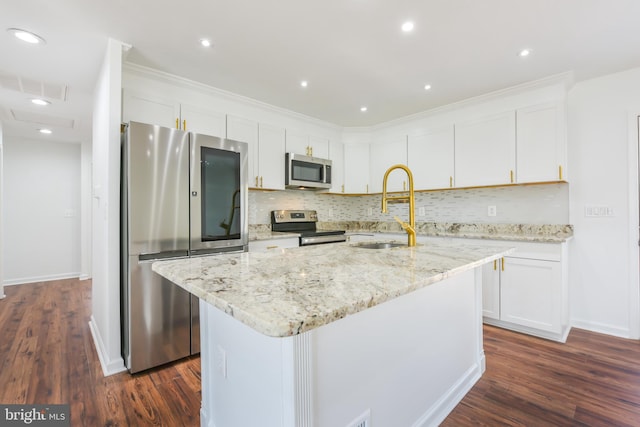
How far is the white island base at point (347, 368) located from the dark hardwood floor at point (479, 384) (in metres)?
0.33

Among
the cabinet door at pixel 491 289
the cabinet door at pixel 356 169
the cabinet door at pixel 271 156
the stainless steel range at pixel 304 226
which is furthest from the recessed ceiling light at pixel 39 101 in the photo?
the cabinet door at pixel 491 289

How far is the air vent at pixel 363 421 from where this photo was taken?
105cm

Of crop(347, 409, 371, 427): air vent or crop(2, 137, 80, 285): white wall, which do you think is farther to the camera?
crop(2, 137, 80, 285): white wall

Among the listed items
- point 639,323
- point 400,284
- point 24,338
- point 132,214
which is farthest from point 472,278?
point 24,338

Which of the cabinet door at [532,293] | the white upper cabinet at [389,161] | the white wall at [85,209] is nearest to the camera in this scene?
the cabinet door at [532,293]

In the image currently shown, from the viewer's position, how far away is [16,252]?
15.2 ft

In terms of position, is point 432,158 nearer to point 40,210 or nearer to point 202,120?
point 202,120

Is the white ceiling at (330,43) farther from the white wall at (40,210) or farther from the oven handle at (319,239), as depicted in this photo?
the white wall at (40,210)

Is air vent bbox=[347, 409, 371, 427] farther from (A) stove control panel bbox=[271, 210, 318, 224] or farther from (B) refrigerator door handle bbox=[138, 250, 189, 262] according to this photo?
(A) stove control panel bbox=[271, 210, 318, 224]

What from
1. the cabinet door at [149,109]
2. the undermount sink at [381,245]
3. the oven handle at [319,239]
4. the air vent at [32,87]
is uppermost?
the air vent at [32,87]

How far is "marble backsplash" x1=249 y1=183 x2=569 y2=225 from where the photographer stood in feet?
9.93

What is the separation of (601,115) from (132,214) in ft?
13.5

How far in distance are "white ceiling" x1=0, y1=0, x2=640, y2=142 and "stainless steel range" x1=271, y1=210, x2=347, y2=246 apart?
1.50 m

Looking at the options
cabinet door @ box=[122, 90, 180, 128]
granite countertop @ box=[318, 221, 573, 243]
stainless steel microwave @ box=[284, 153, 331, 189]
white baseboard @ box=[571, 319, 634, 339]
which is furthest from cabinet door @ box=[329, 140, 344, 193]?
white baseboard @ box=[571, 319, 634, 339]
